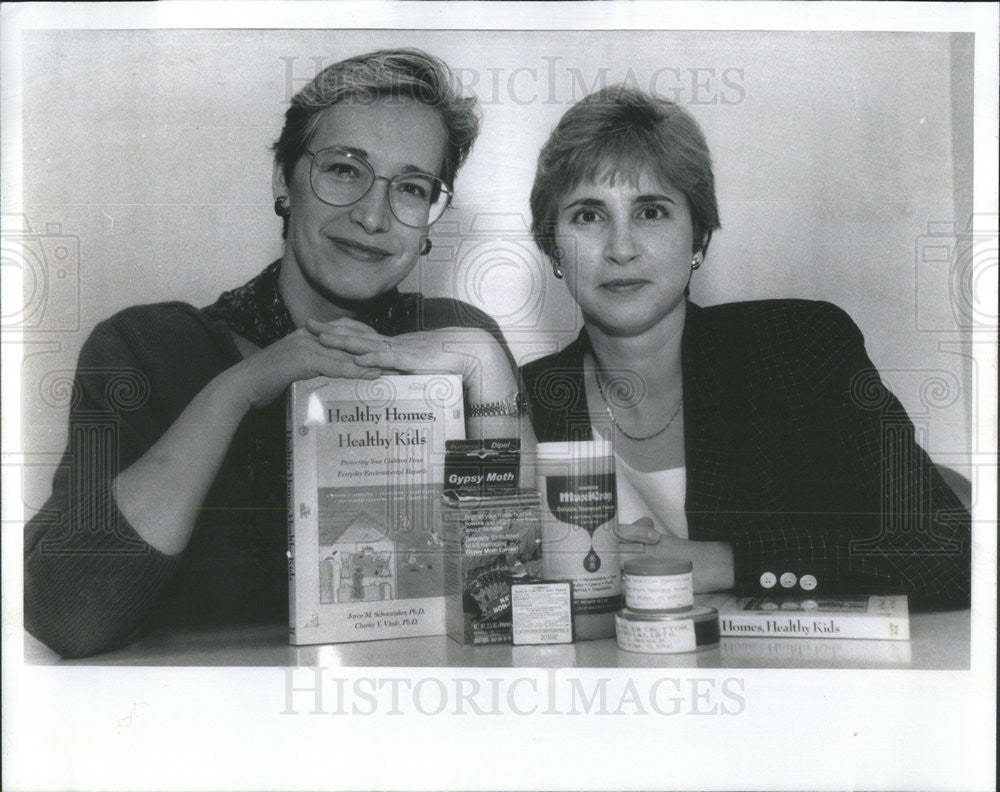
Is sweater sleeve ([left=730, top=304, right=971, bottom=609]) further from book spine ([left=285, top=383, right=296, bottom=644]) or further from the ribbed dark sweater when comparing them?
book spine ([left=285, top=383, right=296, bottom=644])

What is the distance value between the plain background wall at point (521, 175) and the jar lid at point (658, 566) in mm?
313

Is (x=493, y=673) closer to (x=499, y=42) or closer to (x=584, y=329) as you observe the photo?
(x=584, y=329)

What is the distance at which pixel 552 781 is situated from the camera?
1242 mm

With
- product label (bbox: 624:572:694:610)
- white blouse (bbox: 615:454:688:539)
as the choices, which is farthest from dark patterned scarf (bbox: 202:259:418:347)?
product label (bbox: 624:572:694:610)

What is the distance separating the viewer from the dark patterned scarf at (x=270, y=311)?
48.9 inches

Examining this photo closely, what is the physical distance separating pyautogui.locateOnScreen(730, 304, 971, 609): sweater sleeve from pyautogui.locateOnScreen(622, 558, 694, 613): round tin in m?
0.11

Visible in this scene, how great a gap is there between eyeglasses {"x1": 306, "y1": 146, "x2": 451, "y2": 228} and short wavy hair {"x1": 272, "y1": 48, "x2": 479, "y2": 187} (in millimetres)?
27

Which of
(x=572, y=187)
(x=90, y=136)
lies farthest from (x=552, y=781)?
(x=90, y=136)

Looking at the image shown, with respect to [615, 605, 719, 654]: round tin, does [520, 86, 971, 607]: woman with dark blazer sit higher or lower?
higher

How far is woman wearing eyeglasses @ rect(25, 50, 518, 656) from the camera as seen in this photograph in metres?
1.23

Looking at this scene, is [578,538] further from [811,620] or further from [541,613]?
[811,620]

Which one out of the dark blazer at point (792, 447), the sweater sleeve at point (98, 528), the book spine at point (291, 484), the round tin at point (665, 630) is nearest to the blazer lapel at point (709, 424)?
the dark blazer at point (792, 447)

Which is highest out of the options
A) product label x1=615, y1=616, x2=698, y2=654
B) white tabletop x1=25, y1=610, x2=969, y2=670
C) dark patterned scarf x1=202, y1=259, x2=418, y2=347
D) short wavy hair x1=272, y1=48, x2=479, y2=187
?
short wavy hair x1=272, y1=48, x2=479, y2=187

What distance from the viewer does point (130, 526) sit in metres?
1.25
